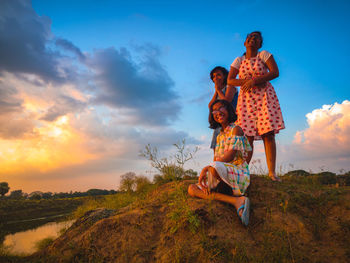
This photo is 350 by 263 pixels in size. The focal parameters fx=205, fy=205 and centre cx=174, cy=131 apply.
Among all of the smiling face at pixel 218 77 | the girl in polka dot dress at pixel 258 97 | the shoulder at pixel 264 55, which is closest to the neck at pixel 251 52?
the girl in polka dot dress at pixel 258 97

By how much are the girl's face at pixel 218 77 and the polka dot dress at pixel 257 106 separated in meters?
0.64

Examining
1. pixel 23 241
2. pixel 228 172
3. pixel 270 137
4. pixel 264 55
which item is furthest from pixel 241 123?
pixel 23 241

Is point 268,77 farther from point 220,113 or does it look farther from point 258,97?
point 220,113

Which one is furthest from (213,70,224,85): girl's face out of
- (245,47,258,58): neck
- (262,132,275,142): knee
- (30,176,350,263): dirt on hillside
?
(30,176,350,263): dirt on hillside

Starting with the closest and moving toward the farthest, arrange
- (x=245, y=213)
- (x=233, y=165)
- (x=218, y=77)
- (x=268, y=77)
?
1. (x=245, y=213)
2. (x=233, y=165)
3. (x=268, y=77)
4. (x=218, y=77)

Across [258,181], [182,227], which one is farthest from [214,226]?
[258,181]

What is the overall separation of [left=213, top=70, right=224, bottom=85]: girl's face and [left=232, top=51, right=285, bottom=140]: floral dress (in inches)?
25.1

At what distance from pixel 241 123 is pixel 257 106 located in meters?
0.48

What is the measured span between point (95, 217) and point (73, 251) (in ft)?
4.14

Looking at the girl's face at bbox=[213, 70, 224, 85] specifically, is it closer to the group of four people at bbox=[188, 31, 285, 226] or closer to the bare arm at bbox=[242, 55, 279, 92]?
the group of four people at bbox=[188, 31, 285, 226]

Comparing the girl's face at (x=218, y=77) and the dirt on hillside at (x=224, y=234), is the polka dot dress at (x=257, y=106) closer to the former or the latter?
the girl's face at (x=218, y=77)

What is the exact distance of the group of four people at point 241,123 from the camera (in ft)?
9.89

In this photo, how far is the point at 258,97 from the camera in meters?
4.27

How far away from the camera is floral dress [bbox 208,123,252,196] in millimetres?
2885
